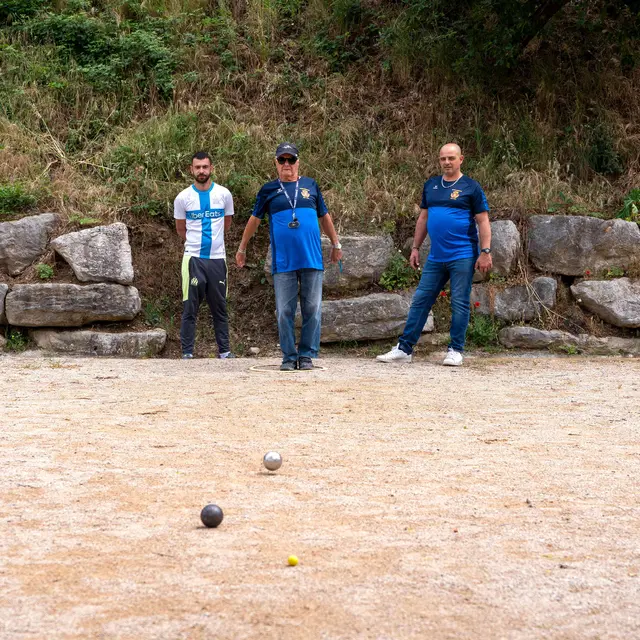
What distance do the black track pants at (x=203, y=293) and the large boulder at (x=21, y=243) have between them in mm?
2266

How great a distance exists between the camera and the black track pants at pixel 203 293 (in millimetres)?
9445

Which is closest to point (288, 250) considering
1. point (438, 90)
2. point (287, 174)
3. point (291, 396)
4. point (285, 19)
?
point (287, 174)

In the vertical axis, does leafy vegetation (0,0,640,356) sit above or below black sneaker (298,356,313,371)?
above

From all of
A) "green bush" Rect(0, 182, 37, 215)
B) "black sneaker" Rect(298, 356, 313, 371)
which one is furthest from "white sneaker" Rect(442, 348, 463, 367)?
"green bush" Rect(0, 182, 37, 215)

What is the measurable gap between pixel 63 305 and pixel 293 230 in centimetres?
307

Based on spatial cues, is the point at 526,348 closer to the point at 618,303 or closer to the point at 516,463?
the point at 618,303

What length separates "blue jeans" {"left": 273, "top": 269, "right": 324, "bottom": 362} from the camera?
8.68m

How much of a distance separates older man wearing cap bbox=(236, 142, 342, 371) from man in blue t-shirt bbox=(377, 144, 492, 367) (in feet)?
3.53

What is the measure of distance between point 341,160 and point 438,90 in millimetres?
1882

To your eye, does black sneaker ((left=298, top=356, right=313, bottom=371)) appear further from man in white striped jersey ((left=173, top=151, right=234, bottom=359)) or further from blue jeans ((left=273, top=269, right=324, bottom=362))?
man in white striped jersey ((left=173, top=151, right=234, bottom=359))

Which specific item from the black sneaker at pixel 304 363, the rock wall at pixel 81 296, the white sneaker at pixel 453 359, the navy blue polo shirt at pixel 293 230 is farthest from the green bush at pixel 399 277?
the rock wall at pixel 81 296

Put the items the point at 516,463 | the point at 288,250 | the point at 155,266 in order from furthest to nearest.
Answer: the point at 155,266 → the point at 288,250 → the point at 516,463

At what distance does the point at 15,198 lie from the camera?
439 inches

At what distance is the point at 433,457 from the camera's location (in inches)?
199
